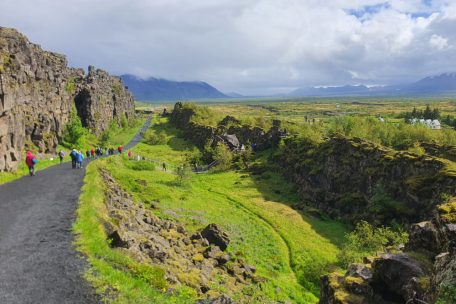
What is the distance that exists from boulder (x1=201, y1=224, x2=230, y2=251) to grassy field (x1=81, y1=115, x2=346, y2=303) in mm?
2775

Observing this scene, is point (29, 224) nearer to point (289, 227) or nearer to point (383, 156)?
point (289, 227)

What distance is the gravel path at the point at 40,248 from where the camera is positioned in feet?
69.7

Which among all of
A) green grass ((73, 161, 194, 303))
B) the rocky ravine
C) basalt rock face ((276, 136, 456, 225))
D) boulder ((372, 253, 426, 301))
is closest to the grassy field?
green grass ((73, 161, 194, 303))

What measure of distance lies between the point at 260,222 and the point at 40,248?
46504 mm

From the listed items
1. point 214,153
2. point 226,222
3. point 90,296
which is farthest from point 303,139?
→ point 90,296

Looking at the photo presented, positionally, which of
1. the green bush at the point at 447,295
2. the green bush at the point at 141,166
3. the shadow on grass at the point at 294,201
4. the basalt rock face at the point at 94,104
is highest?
the basalt rock face at the point at 94,104

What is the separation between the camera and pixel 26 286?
71.7ft

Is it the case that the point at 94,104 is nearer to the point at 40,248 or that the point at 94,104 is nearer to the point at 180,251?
the point at 180,251

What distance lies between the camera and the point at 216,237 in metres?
48.7

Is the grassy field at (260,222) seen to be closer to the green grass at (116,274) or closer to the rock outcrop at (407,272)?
the green grass at (116,274)

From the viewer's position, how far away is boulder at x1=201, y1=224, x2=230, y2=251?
158ft

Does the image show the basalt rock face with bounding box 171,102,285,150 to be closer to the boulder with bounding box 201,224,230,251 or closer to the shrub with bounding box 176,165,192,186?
the shrub with bounding box 176,165,192,186

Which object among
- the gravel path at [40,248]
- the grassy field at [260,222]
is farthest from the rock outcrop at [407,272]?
the gravel path at [40,248]

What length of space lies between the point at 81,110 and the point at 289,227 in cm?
10394
